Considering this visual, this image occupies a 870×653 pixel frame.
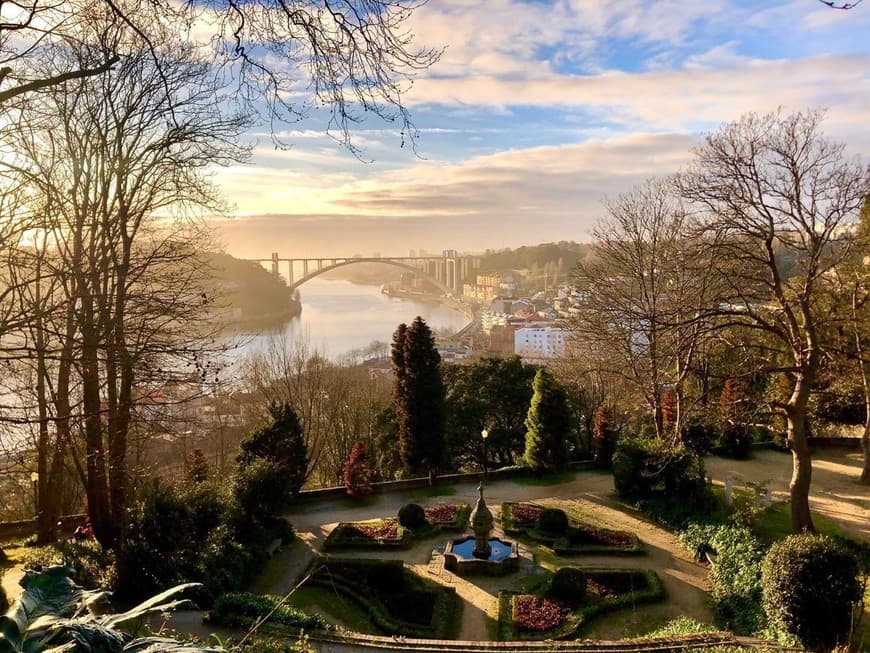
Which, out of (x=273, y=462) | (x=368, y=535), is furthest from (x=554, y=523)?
(x=273, y=462)

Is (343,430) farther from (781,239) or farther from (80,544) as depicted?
(781,239)

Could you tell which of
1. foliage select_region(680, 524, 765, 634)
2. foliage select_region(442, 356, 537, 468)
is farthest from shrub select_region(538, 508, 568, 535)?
foliage select_region(442, 356, 537, 468)

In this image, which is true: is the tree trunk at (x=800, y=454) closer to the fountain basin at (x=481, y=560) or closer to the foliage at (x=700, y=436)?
the fountain basin at (x=481, y=560)

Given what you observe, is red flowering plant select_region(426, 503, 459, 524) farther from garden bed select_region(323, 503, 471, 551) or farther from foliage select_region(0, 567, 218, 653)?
foliage select_region(0, 567, 218, 653)

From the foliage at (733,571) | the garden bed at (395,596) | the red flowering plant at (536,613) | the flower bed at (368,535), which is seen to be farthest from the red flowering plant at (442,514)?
the foliage at (733,571)

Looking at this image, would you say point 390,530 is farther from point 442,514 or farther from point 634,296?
point 634,296

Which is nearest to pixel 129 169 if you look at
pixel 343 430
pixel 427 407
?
pixel 427 407
